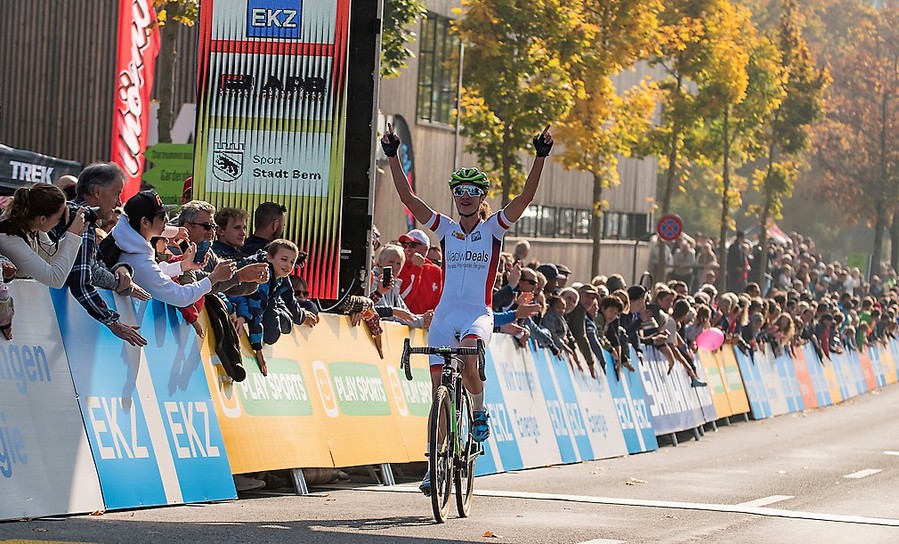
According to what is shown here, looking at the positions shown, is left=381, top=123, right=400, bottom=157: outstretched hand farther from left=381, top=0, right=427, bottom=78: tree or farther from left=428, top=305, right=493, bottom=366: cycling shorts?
left=381, top=0, right=427, bottom=78: tree

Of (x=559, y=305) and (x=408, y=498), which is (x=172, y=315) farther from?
(x=559, y=305)

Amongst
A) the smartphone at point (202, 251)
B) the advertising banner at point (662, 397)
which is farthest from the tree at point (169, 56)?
the smartphone at point (202, 251)

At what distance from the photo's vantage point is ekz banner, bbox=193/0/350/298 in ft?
47.9

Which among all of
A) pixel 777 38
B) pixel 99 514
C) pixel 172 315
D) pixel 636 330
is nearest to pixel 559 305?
pixel 636 330

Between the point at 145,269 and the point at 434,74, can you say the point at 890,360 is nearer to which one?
the point at 434,74

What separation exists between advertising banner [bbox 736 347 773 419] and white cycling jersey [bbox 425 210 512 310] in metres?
15.0

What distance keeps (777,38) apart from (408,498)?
39.6 m

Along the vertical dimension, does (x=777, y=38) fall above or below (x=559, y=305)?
above

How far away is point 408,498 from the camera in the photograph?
12.2 meters

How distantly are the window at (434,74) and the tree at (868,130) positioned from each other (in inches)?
1385

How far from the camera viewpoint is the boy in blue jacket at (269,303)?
467 inches

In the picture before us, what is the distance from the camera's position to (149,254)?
1086 cm

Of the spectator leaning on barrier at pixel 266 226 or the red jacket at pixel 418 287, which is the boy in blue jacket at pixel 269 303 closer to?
the spectator leaning on barrier at pixel 266 226

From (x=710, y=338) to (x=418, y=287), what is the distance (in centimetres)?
896
